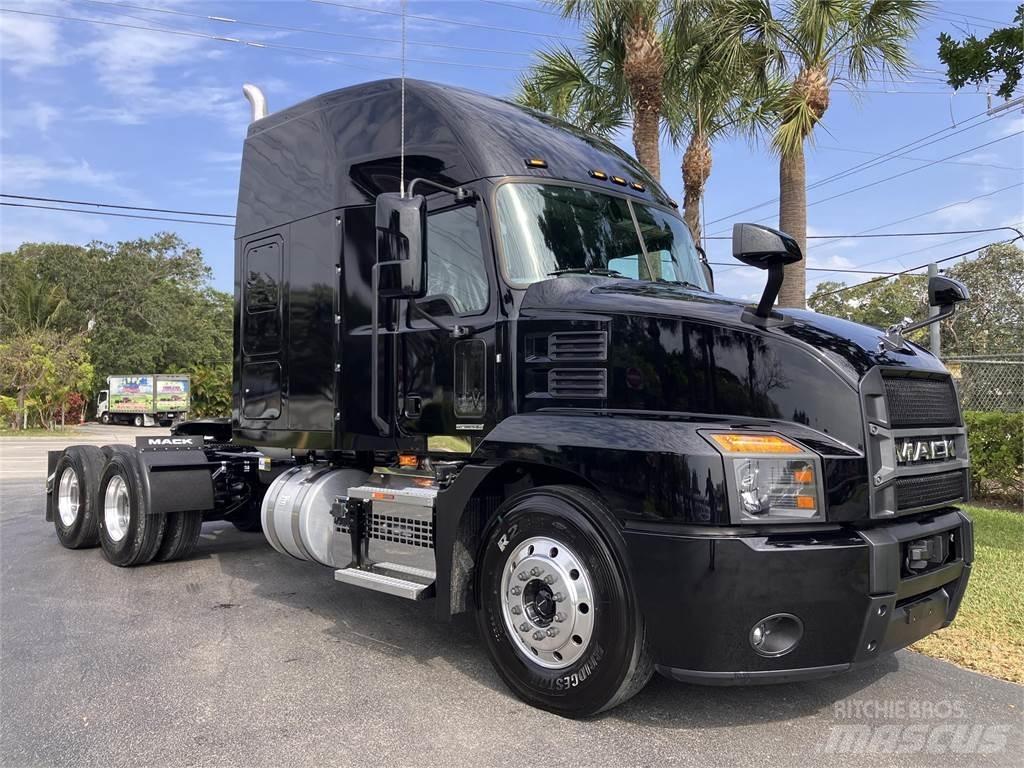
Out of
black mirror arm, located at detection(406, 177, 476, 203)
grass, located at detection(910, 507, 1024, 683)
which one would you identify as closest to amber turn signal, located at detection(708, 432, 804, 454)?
black mirror arm, located at detection(406, 177, 476, 203)

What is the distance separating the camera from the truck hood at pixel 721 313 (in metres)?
3.66

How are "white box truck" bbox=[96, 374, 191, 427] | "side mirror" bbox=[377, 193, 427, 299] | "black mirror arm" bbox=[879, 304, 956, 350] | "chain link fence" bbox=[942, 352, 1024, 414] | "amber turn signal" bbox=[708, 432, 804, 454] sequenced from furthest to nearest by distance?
"white box truck" bbox=[96, 374, 191, 427] → "chain link fence" bbox=[942, 352, 1024, 414] → "side mirror" bbox=[377, 193, 427, 299] → "black mirror arm" bbox=[879, 304, 956, 350] → "amber turn signal" bbox=[708, 432, 804, 454]

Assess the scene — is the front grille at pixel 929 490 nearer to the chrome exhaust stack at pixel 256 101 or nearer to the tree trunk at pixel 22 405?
the chrome exhaust stack at pixel 256 101

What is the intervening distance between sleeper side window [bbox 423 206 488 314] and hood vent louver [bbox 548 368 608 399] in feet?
2.22

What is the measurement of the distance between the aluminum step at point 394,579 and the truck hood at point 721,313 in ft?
5.35

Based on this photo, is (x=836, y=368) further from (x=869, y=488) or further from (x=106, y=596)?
(x=106, y=596)

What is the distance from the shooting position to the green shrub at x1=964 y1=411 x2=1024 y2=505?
32.4 feet

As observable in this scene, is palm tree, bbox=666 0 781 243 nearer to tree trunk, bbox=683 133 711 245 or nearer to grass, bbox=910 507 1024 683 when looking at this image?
tree trunk, bbox=683 133 711 245

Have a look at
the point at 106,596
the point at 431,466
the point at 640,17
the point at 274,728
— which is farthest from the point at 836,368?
the point at 640,17

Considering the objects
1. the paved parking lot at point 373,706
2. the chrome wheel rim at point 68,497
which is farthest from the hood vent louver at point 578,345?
the chrome wheel rim at point 68,497

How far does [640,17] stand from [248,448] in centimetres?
837

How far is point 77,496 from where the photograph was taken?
307 inches

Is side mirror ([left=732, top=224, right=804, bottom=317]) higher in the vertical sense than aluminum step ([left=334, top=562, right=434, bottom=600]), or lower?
higher

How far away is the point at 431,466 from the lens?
519cm
